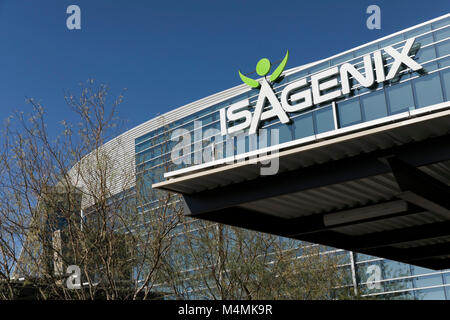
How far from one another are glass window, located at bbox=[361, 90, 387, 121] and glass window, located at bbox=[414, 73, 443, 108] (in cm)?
210

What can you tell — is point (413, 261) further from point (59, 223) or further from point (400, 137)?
point (59, 223)

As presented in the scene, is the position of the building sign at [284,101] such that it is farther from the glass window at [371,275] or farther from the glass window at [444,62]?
the glass window at [444,62]

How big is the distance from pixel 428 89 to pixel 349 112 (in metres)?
5.13

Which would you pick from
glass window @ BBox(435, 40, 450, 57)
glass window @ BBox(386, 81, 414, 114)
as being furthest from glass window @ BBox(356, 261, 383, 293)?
glass window @ BBox(435, 40, 450, 57)

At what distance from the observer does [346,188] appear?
30.4ft

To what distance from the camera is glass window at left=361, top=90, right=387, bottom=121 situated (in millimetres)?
35156

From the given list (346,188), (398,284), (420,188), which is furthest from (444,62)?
(420,188)

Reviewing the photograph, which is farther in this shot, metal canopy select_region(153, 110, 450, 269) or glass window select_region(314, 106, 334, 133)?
glass window select_region(314, 106, 334, 133)

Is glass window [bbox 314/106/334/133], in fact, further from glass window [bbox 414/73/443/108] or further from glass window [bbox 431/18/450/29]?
glass window [bbox 431/18/450/29]

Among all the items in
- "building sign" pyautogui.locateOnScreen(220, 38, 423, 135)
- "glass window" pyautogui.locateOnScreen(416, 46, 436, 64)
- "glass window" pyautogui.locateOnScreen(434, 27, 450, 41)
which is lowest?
"building sign" pyautogui.locateOnScreen(220, 38, 423, 135)

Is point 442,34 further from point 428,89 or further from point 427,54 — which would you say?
point 428,89
